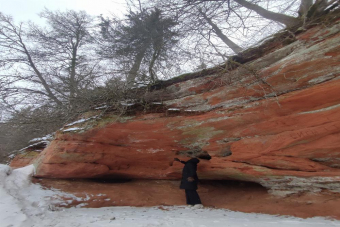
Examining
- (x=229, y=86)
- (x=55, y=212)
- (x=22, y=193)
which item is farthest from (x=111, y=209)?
(x=229, y=86)

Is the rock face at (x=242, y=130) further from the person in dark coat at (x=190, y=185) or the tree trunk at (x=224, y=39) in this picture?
the tree trunk at (x=224, y=39)

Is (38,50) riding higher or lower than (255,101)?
higher

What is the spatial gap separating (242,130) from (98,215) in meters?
3.47

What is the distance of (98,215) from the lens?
138 inches

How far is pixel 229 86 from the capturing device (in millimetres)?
4527

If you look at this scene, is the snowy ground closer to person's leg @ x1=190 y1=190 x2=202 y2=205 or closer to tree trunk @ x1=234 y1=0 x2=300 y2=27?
person's leg @ x1=190 y1=190 x2=202 y2=205

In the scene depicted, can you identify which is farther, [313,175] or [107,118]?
[107,118]

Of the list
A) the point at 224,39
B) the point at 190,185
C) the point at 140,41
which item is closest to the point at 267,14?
the point at 224,39

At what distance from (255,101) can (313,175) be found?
182cm

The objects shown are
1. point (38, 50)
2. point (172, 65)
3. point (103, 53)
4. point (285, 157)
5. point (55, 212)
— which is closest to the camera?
point (55, 212)

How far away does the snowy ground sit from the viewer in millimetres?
2893

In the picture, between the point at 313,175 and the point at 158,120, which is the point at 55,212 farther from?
the point at 313,175

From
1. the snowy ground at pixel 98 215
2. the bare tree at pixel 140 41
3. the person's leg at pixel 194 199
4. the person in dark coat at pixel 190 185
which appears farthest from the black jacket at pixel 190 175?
the bare tree at pixel 140 41

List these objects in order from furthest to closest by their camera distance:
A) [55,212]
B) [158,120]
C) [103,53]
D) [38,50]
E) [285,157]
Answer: [38,50] < [103,53] < [158,120] < [285,157] < [55,212]
